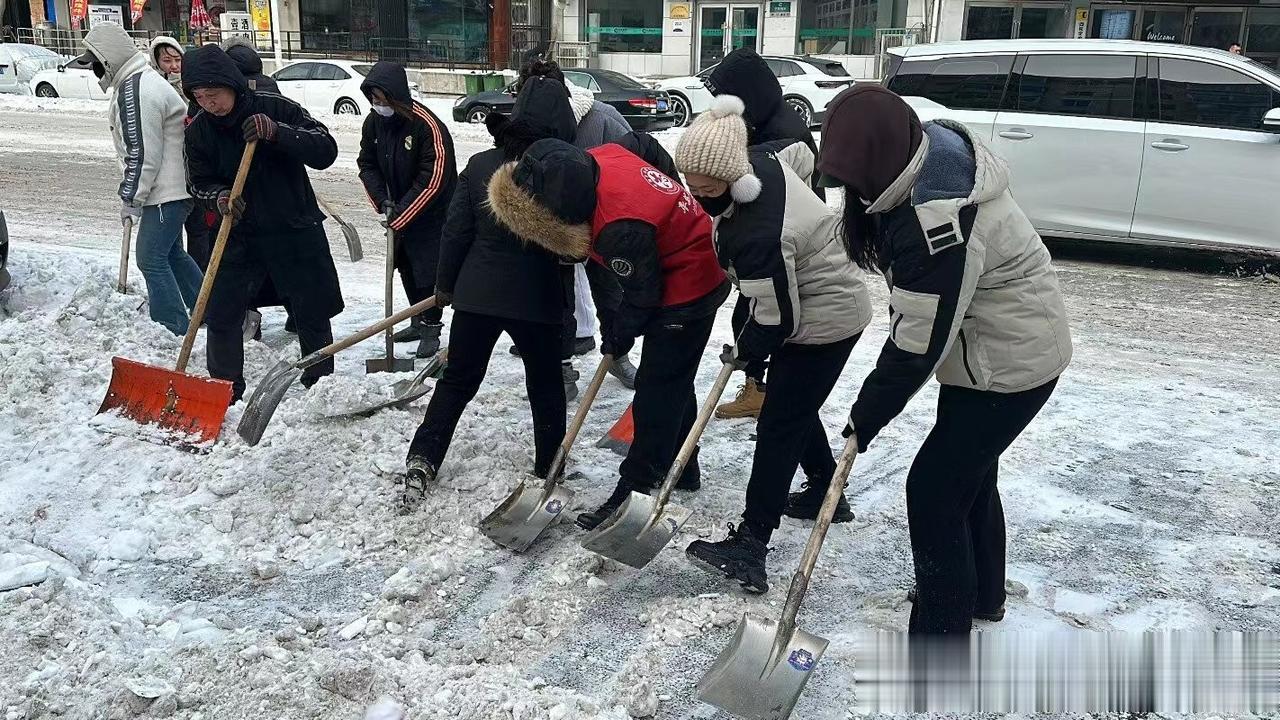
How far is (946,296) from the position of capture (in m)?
2.51

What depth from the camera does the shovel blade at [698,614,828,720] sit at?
2.78 m

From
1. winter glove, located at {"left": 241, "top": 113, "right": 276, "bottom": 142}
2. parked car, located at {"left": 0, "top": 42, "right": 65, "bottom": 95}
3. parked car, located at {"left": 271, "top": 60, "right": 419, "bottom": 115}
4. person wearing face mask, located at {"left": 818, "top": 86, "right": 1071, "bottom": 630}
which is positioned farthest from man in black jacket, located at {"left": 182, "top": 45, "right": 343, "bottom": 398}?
parked car, located at {"left": 0, "top": 42, "right": 65, "bottom": 95}

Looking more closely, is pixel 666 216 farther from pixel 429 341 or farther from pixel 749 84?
pixel 429 341

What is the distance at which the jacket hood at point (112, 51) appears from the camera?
215 inches

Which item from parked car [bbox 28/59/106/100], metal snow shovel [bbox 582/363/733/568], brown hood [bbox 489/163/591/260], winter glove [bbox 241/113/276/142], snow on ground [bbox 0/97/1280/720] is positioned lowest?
snow on ground [bbox 0/97/1280/720]

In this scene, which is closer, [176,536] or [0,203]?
[176,536]

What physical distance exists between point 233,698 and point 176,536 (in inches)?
47.0

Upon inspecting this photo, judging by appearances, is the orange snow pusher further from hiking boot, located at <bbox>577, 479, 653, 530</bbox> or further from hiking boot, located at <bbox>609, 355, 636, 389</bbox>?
hiking boot, located at <bbox>609, 355, 636, 389</bbox>

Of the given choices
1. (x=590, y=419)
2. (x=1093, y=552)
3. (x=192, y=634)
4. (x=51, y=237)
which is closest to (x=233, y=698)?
(x=192, y=634)

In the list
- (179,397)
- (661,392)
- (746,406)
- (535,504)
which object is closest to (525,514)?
(535,504)

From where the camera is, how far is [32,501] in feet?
13.1

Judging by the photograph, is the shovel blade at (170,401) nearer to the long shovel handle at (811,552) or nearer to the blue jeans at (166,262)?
the blue jeans at (166,262)

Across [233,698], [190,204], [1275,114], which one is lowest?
[233,698]

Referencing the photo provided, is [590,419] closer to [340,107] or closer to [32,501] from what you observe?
[32,501]
